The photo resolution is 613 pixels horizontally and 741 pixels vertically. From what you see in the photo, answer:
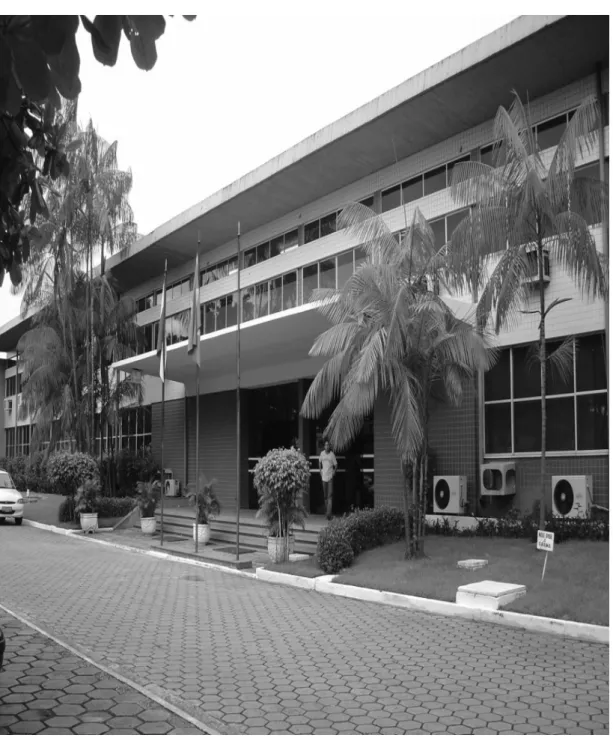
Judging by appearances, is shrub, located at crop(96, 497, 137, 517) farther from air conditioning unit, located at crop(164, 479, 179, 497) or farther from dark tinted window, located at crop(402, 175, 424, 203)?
dark tinted window, located at crop(402, 175, 424, 203)

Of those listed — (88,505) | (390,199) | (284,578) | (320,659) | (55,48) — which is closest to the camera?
(55,48)

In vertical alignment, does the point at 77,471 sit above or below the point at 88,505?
above

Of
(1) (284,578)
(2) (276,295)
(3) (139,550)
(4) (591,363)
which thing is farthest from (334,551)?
(2) (276,295)

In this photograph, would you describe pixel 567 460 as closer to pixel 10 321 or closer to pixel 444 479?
pixel 444 479

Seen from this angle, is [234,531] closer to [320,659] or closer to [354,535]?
[354,535]

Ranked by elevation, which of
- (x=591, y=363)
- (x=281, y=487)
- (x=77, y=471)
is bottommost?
(x=77, y=471)

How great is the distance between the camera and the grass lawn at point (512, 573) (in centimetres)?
877

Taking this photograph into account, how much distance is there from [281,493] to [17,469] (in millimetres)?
33062

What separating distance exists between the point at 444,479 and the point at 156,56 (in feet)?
43.6

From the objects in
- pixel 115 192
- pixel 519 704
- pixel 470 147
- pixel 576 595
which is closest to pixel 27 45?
pixel 519 704

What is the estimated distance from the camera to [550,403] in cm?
1451

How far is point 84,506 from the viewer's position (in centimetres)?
2103

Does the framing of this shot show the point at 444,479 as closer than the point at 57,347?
Yes

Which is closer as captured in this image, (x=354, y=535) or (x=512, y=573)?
(x=512, y=573)
